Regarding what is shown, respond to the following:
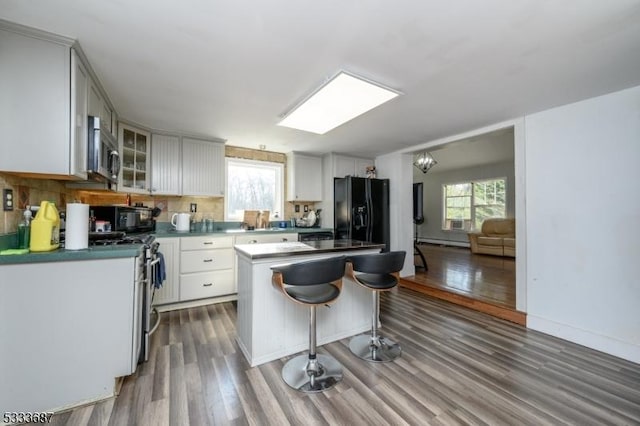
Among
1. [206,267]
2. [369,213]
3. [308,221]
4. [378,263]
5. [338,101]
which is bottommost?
[206,267]

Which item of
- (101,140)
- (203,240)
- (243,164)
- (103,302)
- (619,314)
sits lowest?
(619,314)

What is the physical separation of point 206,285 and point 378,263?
7.83 feet

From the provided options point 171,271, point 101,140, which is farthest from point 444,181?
point 101,140

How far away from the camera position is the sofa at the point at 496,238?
5.86 metres

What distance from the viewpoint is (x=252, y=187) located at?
168 inches

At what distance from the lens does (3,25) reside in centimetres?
143

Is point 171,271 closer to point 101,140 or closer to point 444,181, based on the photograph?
point 101,140

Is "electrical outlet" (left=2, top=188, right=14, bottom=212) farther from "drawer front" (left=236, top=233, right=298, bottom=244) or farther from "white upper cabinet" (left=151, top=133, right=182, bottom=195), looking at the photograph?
"drawer front" (left=236, top=233, right=298, bottom=244)

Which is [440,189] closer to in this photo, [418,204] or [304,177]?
[418,204]

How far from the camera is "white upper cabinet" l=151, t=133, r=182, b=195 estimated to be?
325 cm

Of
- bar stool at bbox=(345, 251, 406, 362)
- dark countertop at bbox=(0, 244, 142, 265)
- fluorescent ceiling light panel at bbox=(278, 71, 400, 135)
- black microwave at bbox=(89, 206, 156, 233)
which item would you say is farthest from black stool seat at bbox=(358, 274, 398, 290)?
black microwave at bbox=(89, 206, 156, 233)

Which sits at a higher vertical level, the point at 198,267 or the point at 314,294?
the point at 314,294

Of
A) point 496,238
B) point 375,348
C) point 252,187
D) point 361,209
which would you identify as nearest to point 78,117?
point 252,187

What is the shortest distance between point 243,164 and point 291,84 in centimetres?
238
